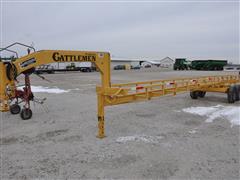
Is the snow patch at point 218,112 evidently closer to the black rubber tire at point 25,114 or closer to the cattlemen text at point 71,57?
the cattlemen text at point 71,57

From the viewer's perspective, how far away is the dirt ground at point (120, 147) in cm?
359

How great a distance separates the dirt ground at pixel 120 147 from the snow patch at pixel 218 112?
0.29 metres

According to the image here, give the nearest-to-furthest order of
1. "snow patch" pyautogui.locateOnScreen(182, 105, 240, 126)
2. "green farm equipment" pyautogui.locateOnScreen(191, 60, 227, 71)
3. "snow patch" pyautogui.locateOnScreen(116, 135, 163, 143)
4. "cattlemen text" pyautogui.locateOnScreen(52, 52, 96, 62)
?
"snow patch" pyautogui.locateOnScreen(116, 135, 163, 143) < "cattlemen text" pyautogui.locateOnScreen(52, 52, 96, 62) < "snow patch" pyautogui.locateOnScreen(182, 105, 240, 126) < "green farm equipment" pyautogui.locateOnScreen(191, 60, 227, 71)

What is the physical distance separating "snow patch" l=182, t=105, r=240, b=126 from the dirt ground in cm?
29

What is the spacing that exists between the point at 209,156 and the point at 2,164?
3.92 metres

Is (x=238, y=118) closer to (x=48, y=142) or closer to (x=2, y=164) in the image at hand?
(x=48, y=142)

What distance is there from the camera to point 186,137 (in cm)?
515

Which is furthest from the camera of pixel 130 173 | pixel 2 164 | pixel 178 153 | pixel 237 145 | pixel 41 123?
pixel 41 123

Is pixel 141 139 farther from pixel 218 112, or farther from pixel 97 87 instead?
pixel 218 112

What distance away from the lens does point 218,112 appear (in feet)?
24.8

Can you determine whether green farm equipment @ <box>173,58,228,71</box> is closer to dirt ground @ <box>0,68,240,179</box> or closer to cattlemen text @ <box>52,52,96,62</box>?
dirt ground @ <box>0,68,240,179</box>

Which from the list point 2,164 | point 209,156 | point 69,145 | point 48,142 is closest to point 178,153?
point 209,156

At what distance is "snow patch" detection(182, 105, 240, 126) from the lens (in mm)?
6703

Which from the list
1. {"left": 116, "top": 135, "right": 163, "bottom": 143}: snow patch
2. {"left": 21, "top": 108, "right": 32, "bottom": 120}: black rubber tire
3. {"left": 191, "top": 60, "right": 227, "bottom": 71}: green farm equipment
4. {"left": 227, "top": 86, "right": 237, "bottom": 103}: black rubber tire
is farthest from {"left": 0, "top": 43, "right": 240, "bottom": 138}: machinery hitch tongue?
{"left": 191, "top": 60, "right": 227, "bottom": 71}: green farm equipment
